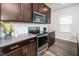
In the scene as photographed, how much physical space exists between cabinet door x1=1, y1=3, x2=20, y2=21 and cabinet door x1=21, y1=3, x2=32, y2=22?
0.51 ft

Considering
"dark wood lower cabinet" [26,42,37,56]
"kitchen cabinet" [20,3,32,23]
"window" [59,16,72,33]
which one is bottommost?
"dark wood lower cabinet" [26,42,37,56]

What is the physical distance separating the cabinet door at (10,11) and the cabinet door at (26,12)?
15 centimetres

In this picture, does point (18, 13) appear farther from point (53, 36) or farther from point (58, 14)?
point (53, 36)

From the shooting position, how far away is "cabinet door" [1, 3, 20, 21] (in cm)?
144

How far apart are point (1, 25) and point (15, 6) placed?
483 mm

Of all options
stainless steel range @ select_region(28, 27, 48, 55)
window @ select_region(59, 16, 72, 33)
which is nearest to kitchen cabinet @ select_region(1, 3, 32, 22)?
stainless steel range @ select_region(28, 27, 48, 55)

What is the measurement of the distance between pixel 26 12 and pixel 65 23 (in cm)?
144

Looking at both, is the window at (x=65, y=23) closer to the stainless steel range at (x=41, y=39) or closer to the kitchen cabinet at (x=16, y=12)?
the stainless steel range at (x=41, y=39)

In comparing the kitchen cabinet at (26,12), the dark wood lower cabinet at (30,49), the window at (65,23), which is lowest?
the dark wood lower cabinet at (30,49)

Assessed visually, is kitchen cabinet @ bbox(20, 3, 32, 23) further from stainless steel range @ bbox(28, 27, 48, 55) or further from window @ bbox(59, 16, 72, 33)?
window @ bbox(59, 16, 72, 33)

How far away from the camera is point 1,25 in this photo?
1.53 metres

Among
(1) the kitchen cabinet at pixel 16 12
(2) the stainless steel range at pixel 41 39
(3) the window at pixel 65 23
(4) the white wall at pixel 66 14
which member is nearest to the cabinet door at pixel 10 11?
(1) the kitchen cabinet at pixel 16 12

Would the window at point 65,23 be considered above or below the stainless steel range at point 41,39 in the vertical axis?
above

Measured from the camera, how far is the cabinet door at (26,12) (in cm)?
192
